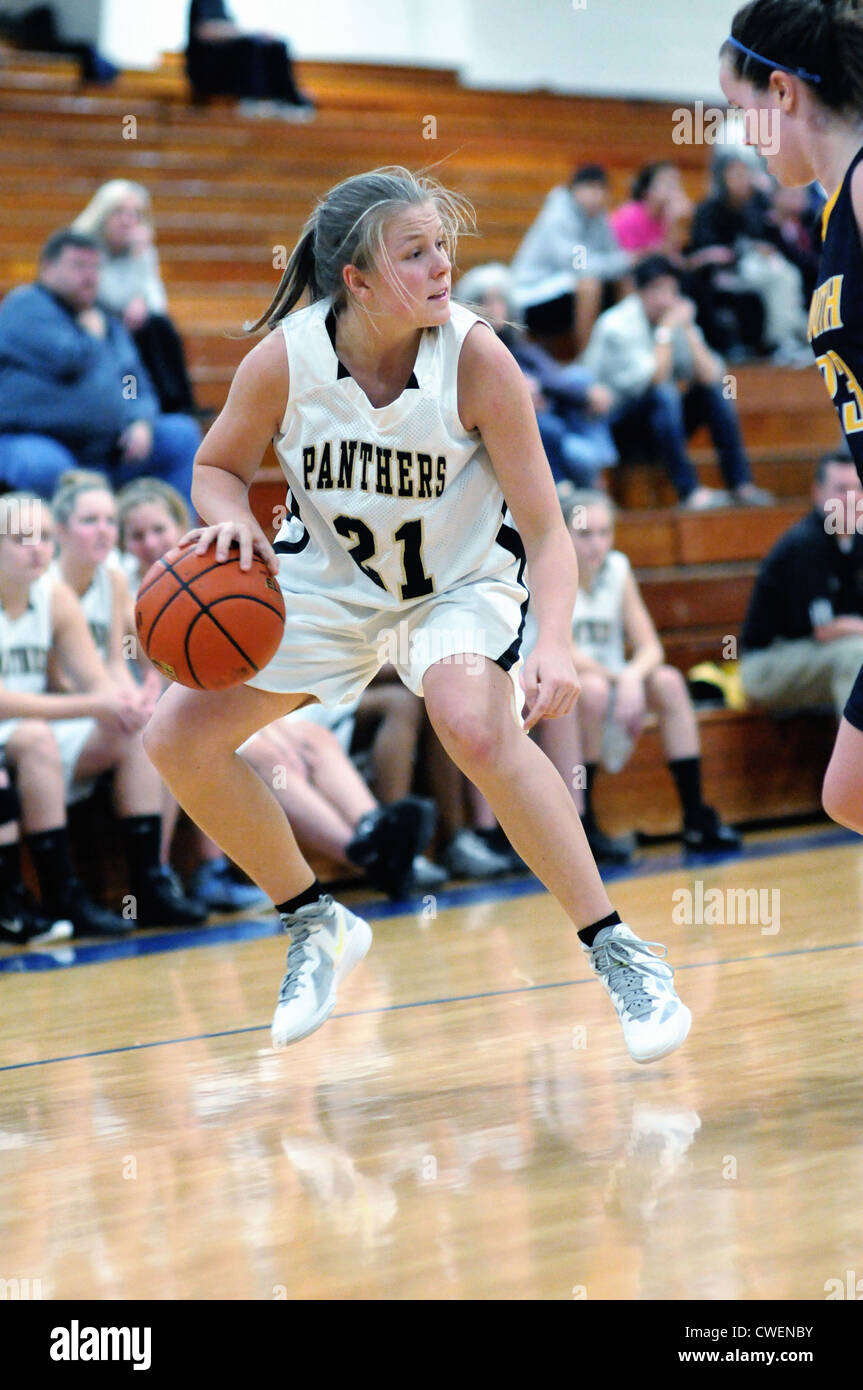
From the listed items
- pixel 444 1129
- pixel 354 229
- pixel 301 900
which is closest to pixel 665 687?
pixel 301 900

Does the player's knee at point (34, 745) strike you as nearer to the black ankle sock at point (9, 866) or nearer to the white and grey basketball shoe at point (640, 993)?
the black ankle sock at point (9, 866)

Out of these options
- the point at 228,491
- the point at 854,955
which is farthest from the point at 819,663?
the point at 228,491

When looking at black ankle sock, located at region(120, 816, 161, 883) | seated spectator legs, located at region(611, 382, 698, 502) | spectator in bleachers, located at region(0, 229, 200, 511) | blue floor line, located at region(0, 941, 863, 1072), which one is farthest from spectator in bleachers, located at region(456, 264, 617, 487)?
blue floor line, located at region(0, 941, 863, 1072)

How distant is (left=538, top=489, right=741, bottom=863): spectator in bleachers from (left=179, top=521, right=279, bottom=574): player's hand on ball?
113 inches

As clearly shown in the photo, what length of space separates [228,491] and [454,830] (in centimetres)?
295

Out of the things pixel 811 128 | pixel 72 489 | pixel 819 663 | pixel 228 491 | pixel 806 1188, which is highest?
pixel 811 128

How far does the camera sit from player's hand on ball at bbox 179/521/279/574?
8.86 feet

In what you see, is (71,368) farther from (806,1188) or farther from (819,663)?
(806,1188)

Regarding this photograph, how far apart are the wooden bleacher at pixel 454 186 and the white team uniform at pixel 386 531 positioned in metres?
2.60

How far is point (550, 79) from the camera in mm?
12875

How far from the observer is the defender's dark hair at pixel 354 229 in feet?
8.87

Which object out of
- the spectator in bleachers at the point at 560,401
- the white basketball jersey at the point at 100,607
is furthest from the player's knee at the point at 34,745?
the spectator in bleachers at the point at 560,401

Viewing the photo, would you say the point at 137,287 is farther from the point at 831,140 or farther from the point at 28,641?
the point at 831,140

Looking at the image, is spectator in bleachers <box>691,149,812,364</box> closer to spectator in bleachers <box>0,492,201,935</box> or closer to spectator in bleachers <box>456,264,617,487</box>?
spectator in bleachers <box>456,264,617,487</box>
